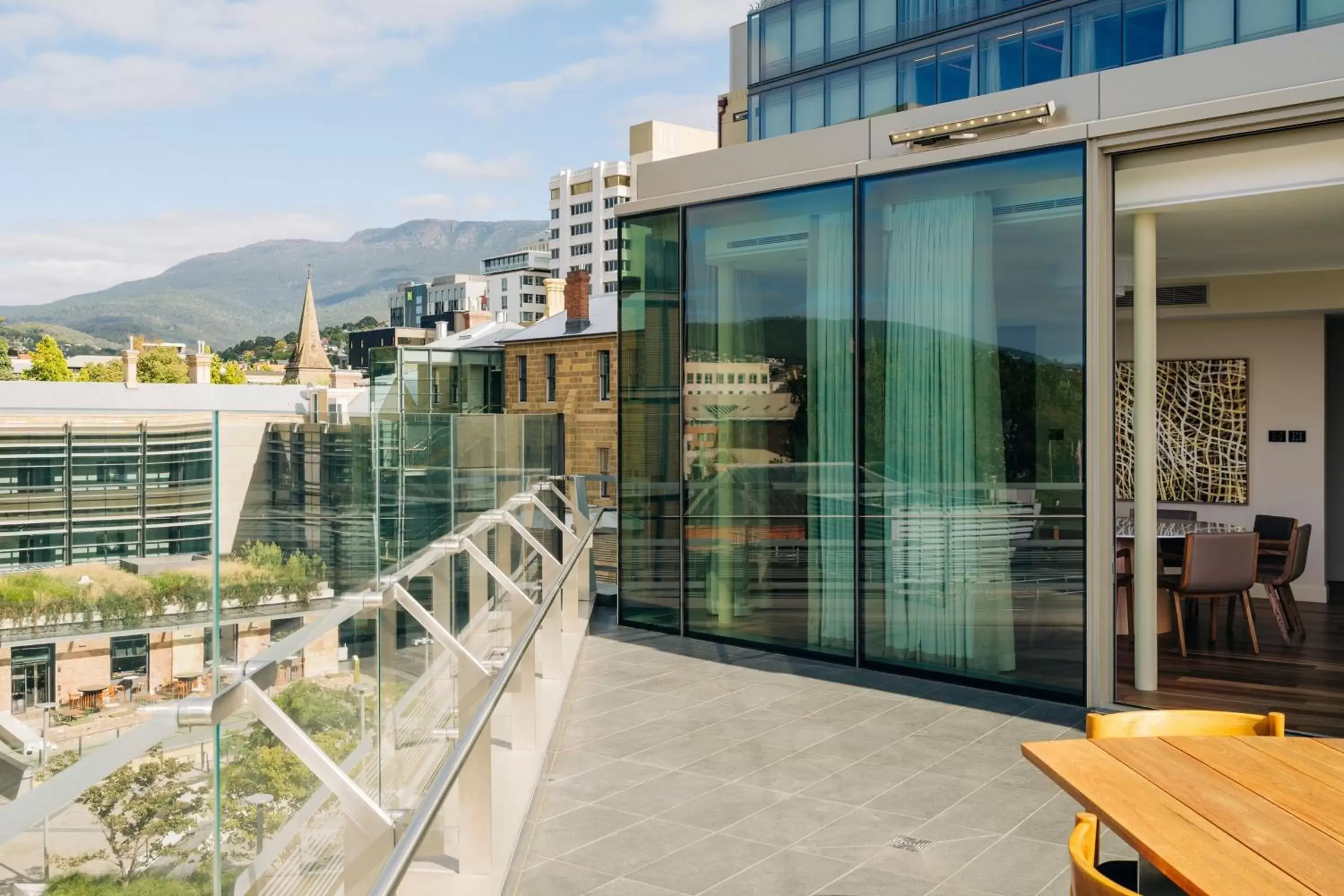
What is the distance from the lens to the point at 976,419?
700cm

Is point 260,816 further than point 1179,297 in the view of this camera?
No

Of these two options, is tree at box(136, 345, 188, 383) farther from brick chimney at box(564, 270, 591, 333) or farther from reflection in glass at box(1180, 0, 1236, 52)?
reflection in glass at box(1180, 0, 1236, 52)

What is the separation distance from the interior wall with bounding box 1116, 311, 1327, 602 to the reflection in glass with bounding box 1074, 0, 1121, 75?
15.6 m

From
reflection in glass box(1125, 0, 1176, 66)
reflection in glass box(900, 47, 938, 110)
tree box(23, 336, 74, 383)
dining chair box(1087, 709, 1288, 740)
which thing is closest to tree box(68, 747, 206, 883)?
dining chair box(1087, 709, 1288, 740)

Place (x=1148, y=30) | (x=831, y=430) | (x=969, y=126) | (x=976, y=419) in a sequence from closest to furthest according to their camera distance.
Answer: (x=969, y=126) < (x=976, y=419) < (x=831, y=430) < (x=1148, y=30)

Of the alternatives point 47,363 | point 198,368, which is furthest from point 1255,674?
point 198,368

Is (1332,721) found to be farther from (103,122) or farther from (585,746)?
(103,122)

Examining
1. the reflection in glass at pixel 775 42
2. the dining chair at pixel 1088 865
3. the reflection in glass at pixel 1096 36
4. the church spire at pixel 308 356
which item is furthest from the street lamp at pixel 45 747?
the church spire at pixel 308 356

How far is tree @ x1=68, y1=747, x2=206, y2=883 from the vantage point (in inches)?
62.9

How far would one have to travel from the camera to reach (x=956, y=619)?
708cm

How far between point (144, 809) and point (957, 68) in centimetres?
3014

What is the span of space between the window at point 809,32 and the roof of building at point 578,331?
8.21 meters

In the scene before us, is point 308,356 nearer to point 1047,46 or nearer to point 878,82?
point 878,82

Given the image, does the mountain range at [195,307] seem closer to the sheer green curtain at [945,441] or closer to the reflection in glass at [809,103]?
the reflection in glass at [809,103]
